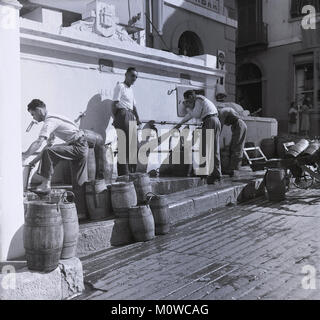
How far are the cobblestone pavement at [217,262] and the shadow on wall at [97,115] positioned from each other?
319 centimetres

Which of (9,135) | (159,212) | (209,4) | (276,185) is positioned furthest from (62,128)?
(209,4)

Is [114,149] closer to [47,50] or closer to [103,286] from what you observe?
[47,50]

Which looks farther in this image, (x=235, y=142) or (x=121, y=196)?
(x=235, y=142)

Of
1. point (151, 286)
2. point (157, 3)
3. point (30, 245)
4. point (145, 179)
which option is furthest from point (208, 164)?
point (157, 3)

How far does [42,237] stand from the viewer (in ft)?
12.2

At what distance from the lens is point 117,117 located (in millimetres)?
8297

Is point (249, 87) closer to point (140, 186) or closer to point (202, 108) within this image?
point (202, 108)

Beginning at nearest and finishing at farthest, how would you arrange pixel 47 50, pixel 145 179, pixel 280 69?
pixel 145 179 → pixel 47 50 → pixel 280 69

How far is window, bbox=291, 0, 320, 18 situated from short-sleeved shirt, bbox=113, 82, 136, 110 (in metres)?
15.7

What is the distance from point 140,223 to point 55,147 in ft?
5.23

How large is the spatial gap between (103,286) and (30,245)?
2.83ft

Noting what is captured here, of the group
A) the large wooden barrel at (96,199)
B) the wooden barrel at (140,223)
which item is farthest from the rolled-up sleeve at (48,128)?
the wooden barrel at (140,223)

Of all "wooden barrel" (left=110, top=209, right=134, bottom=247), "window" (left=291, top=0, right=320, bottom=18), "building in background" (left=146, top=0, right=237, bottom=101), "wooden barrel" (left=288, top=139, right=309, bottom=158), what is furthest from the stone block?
"window" (left=291, top=0, right=320, bottom=18)

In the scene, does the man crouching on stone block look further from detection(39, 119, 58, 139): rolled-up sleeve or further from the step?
the step
